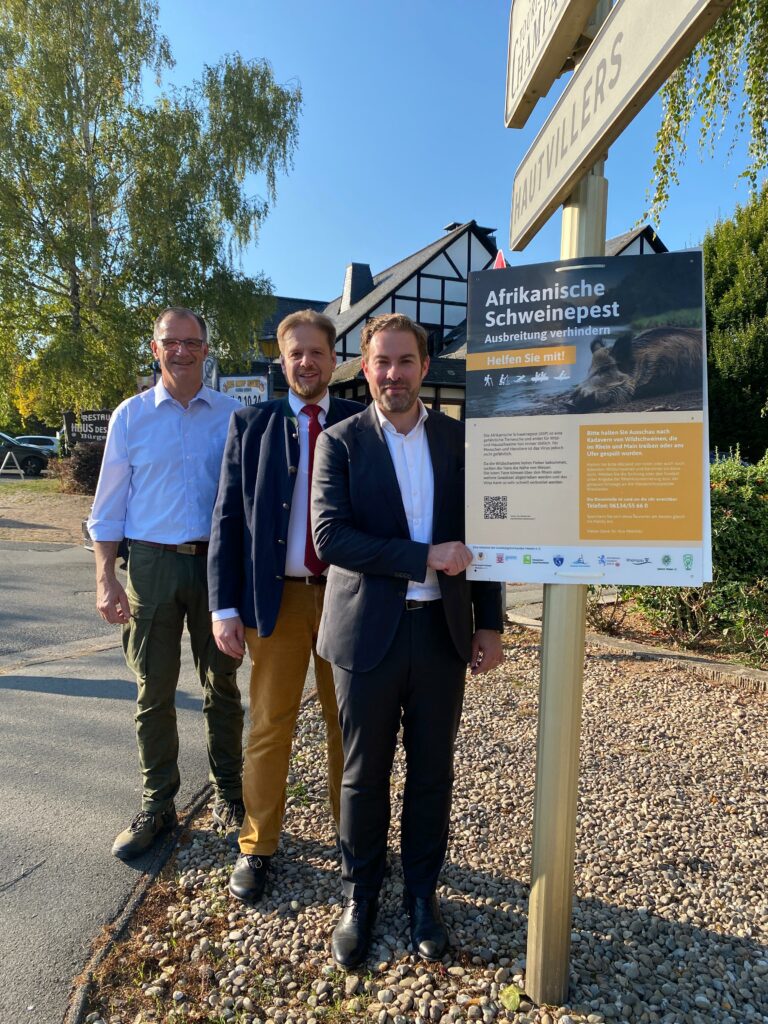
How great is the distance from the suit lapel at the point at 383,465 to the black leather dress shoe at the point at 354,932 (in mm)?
1237

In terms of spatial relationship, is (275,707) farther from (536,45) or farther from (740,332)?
(740,332)

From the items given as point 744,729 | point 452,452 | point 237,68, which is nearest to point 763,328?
point 237,68

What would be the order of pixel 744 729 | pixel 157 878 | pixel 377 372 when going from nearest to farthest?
pixel 377 372 → pixel 157 878 → pixel 744 729

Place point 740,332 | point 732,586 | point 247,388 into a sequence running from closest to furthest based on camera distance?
1. point 732,586
2. point 247,388
3. point 740,332

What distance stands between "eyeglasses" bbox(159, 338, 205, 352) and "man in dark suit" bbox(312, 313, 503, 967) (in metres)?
0.96

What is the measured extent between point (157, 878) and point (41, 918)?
1.32 ft

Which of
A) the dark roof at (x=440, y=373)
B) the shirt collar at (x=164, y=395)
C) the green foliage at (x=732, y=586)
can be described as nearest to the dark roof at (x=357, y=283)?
the dark roof at (x=440, y=373)

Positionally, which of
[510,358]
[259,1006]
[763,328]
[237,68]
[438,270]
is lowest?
[259,1006]

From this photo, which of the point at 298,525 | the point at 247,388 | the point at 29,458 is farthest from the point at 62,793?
the point at 29,458

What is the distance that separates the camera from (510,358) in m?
1.89

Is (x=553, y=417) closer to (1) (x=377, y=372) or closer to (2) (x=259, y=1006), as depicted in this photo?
(1) (x=377, y=372)

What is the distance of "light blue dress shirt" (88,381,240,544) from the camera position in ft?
9.49

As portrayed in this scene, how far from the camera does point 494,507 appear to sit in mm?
1928

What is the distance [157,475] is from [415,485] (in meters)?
1.23
